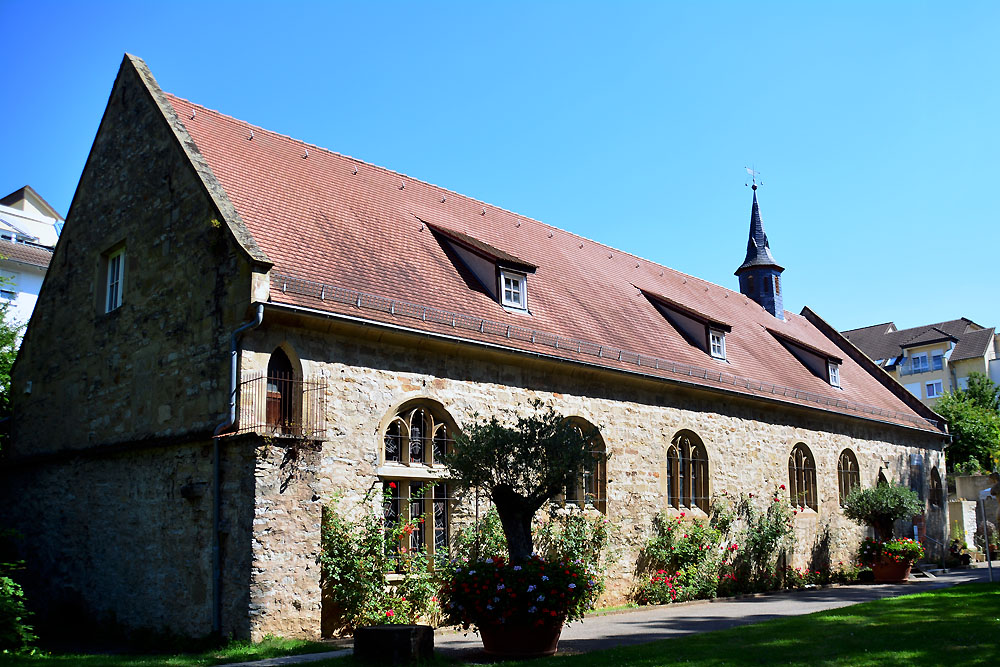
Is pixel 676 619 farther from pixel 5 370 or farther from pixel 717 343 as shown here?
pixel 5 370

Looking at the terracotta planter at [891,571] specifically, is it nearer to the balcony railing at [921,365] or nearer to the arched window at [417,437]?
the arched window at [417,437]

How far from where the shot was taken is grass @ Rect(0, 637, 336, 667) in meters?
11.4

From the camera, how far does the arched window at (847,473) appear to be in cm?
2627

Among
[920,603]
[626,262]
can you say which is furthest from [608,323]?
[920,603]

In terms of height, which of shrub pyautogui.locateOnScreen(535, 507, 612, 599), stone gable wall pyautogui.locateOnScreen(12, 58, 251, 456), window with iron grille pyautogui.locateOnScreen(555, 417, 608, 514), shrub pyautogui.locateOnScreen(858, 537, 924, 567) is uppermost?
stone gable wall pyautogui.locateOnScreen(12, 58, 251, 456)

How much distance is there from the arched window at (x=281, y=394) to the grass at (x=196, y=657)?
3.02 meters

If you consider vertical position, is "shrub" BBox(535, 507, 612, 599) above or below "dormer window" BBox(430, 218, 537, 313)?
below

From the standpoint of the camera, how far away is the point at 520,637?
11383mm

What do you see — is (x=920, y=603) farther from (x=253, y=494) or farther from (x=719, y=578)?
(x=253, y=494)

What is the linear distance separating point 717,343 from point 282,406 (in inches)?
534

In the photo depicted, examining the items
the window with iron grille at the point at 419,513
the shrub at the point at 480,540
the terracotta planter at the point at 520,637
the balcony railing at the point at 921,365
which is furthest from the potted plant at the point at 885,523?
the balcony railing at the point at 921,365

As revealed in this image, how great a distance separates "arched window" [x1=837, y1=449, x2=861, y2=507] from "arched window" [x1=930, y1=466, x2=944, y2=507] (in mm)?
6279

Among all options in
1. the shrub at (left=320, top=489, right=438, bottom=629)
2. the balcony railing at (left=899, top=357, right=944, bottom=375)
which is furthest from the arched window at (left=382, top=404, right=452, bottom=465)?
the balcony railing at (left=899, top=357, right=944, bottom=375)

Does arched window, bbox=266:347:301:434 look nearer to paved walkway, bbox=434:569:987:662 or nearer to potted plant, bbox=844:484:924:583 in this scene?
paved walkway, bbox=434:569:987:662
